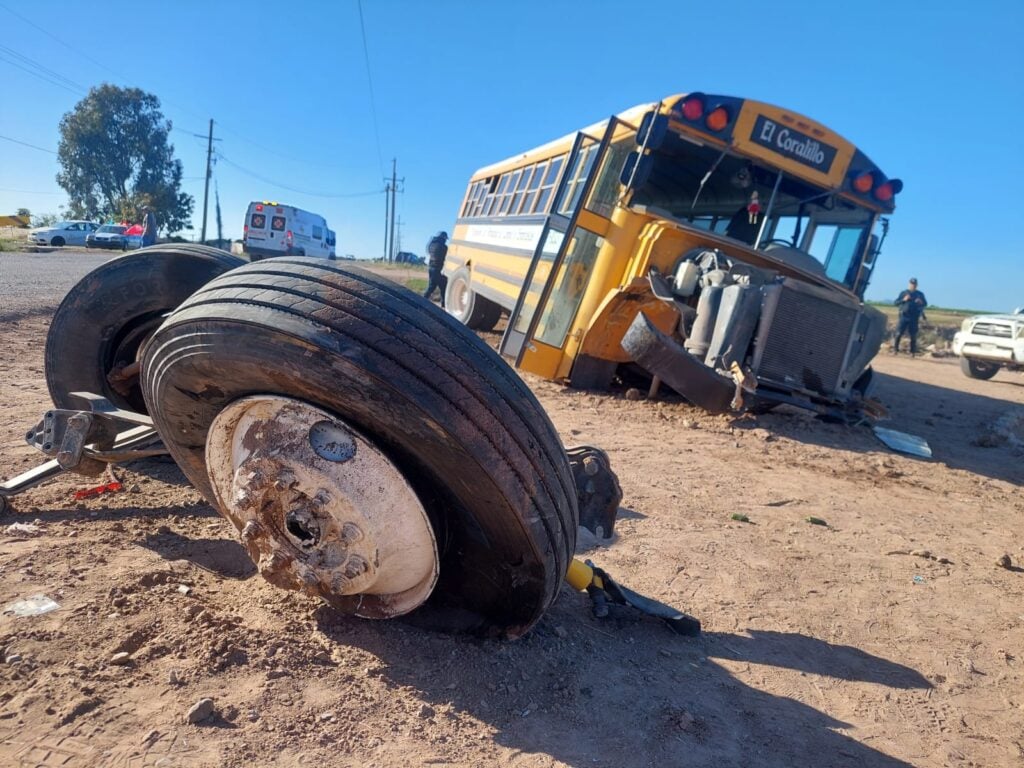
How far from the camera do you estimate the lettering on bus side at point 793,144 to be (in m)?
6.71

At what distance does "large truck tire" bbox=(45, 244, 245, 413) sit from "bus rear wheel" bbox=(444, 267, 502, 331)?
337 inches

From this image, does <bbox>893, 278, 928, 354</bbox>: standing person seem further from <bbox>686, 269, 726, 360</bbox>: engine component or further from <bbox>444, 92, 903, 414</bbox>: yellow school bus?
<bbox>686, 269, 726, 360</bbox>: engine component

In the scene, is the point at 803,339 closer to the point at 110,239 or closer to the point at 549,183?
the point at 549,183

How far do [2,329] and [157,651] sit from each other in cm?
682

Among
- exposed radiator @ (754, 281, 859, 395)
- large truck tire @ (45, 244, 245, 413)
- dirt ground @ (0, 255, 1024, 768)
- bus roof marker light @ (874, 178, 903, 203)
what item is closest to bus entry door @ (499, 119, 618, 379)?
exposed radiator @ (754, 281, 859, 395)

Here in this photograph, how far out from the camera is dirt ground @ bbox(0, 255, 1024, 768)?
166cm

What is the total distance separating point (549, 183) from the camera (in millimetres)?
8445

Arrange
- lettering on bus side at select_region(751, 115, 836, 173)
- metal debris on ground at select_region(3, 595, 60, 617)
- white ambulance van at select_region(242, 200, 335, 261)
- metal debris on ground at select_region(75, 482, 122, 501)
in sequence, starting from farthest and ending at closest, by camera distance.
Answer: white ambulance van at select_region(242, 200, 335, 261) → lettering on bus side at select_region(751, 115, 836, 173) → metal debris on ground at select_region(75, 482, 122, 501) → metal debris on ground at select_region(3, 595, 60, 617)

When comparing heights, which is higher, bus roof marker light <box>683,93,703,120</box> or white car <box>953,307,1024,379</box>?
white car <box>953,307,1024,379</box>

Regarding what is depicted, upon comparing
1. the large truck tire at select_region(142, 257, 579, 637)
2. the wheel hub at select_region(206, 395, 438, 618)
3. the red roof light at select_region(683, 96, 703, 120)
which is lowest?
the wheel hub at select_region(206, 395, 438, 618)

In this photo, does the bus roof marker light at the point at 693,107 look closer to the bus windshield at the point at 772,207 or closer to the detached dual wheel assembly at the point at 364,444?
the bus windshield at the point at 772,207

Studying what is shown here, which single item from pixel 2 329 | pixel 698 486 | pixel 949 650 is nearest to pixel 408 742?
pixel 949 650

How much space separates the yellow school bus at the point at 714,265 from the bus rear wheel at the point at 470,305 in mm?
4582

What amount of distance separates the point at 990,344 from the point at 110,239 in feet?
118
